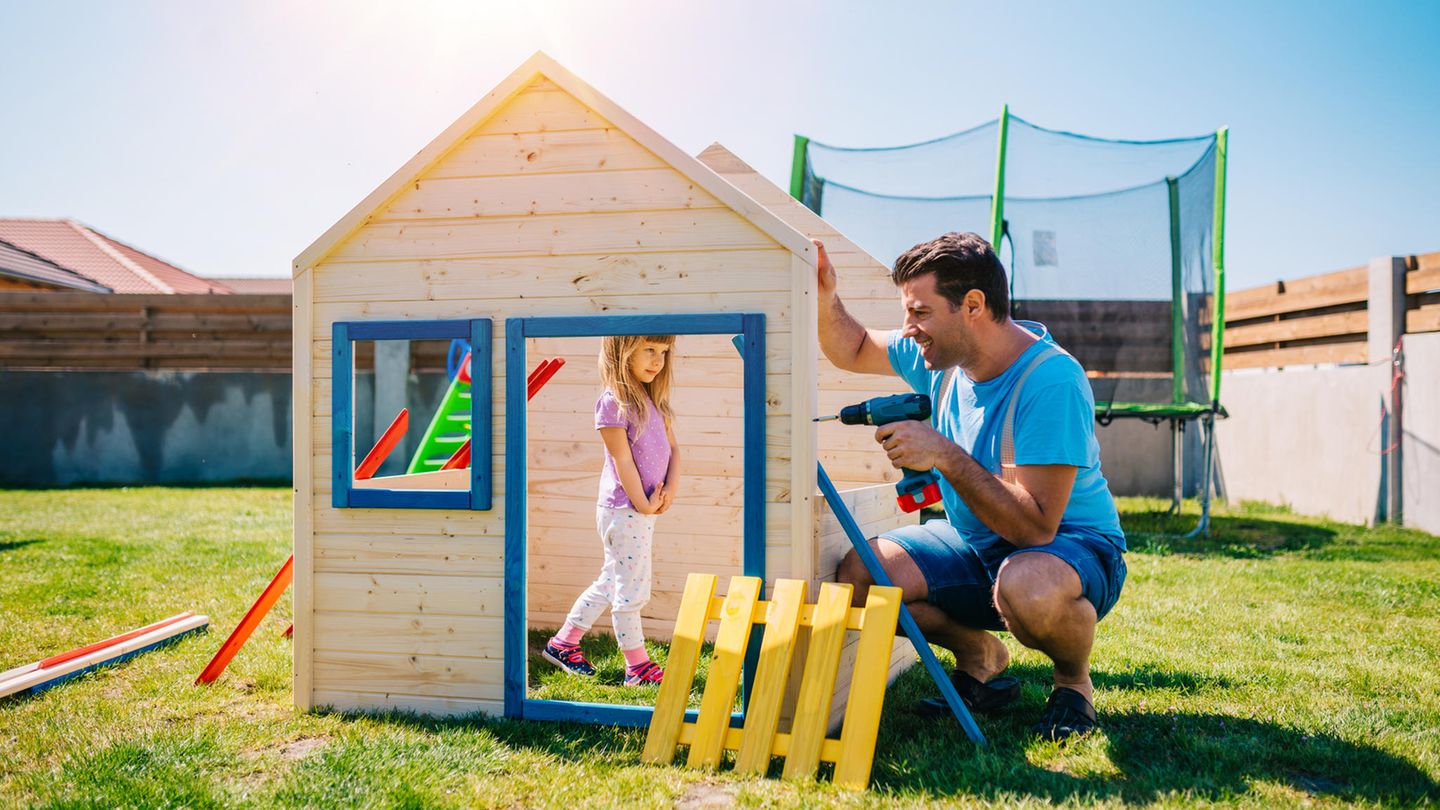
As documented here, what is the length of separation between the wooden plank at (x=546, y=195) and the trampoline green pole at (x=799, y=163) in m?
5.57

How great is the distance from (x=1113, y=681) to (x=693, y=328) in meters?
2.15

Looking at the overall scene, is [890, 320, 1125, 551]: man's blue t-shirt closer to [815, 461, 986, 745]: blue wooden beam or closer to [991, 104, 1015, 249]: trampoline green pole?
[815, 461, 986, 745]: blue wooden beam

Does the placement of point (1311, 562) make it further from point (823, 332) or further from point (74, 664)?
point (74, 664)

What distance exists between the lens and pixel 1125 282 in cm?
833

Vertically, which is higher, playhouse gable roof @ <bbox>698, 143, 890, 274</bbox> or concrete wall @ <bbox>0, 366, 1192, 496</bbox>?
playhouse gable roof @ <bbox>698, 143, 890, 274</bbox>

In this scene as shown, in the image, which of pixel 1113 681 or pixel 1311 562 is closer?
pixel 1113 681

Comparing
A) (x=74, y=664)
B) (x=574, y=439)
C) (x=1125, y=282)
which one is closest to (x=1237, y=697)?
(x=574, y=439)

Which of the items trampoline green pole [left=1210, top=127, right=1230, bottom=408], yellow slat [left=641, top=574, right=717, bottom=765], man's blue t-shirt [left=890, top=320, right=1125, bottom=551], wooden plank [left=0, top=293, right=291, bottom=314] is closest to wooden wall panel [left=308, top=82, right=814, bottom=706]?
yellow slat [left=641, top=574, right=717, bottom=765]

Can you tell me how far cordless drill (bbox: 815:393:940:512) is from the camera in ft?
10.5

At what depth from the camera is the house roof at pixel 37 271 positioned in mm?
16062

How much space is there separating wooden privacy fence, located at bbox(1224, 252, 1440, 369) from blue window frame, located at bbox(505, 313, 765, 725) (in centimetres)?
723

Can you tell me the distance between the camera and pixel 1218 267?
813 cm

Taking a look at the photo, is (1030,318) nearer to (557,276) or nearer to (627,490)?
(627,490)

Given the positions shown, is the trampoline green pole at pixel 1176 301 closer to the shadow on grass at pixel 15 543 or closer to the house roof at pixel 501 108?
the house roof at pixel 501 108
